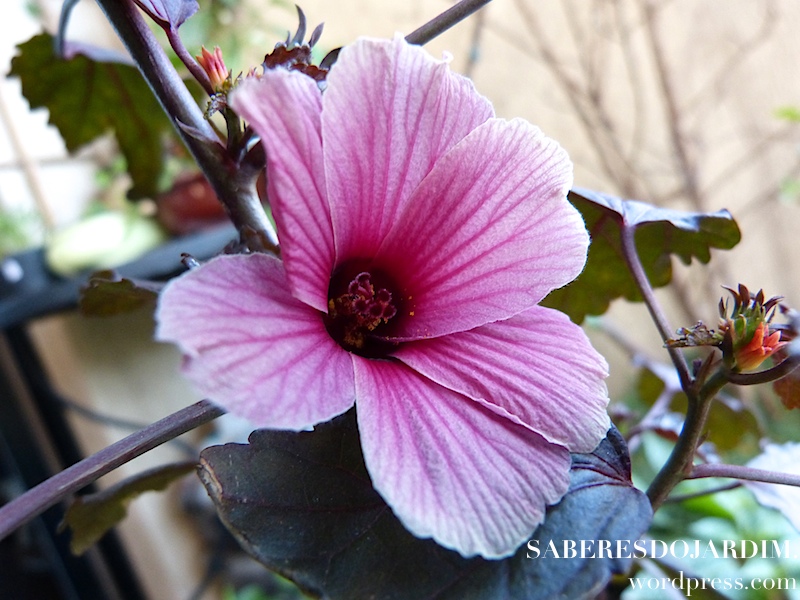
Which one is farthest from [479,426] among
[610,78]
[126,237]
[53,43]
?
[610,78]

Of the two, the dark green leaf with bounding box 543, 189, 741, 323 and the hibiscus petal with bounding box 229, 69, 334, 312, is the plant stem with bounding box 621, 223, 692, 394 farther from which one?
the hibiscus petal with bounding box 229, 69, 334, 312

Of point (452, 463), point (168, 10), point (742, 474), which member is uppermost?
point (168, 10)

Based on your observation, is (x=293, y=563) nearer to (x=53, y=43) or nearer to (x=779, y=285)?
(x=53, y=43)

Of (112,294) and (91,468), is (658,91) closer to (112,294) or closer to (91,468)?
(112,294)

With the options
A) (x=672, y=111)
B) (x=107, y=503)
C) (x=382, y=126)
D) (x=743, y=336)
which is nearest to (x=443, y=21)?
(x=382, y=126)

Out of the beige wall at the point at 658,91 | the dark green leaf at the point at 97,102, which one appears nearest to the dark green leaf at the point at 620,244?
the dark green leaf at the point at 97,102

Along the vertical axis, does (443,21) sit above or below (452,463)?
above
